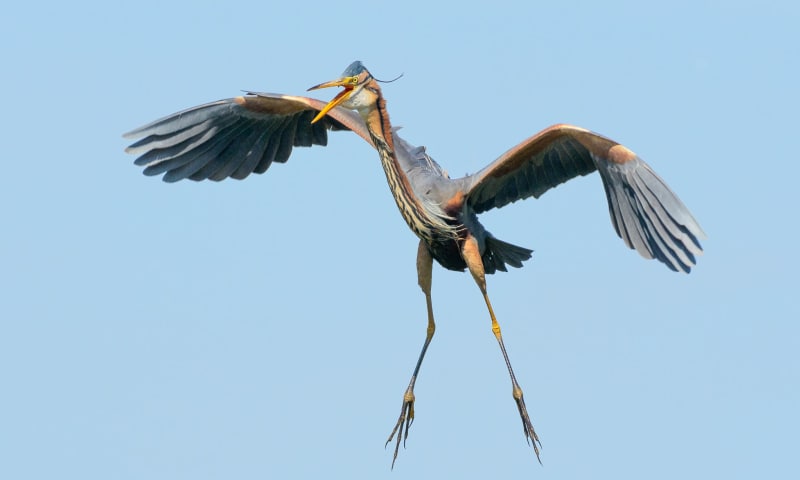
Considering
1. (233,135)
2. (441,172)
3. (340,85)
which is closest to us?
(340,85)

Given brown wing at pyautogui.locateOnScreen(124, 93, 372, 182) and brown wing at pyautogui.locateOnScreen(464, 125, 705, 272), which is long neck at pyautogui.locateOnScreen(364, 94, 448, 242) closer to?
brown wing at pyautogui.locateOnScreen(464, 125, 705, 272)

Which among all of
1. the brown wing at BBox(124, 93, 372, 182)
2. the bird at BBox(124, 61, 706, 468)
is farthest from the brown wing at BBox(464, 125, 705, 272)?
the brown wing at BBox(124, 93, 372, 182)

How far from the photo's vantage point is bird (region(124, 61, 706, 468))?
1708 cm

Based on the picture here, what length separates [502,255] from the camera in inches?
725

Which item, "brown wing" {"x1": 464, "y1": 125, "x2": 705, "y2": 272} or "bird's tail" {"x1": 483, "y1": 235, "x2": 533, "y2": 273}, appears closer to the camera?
"brown wing" {"x1": 464, "y1": 125, "x2": 705, "y2": 272}

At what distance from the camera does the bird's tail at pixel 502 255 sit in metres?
18.3

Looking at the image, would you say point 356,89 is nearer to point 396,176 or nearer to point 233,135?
point 396,176

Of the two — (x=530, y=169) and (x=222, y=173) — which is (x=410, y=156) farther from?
(x=222, y=173)

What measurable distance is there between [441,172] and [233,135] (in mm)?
2403

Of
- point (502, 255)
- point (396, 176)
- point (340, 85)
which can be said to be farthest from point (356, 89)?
point (502, 255)

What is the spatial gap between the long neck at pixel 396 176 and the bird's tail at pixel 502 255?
0.77 m

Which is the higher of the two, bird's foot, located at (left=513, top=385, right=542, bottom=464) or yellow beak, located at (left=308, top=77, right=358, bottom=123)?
yellow beak, located at (left=308, top=77, right=358, bottom=123)

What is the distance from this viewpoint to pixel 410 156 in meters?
18.2

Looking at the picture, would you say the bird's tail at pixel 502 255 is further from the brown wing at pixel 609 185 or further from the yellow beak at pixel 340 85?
the yellow beak at pixel 340 85
